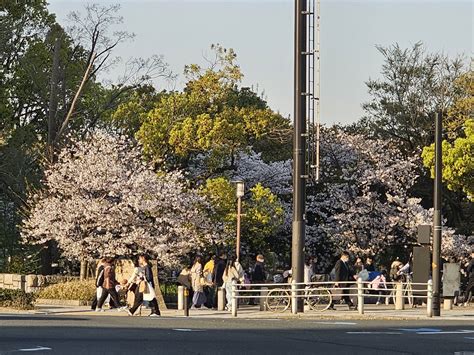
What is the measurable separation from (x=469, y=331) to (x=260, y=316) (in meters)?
7.58

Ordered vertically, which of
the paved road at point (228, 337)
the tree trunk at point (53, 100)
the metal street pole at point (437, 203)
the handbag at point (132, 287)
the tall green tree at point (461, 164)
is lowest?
the paved road at point (228, 337)

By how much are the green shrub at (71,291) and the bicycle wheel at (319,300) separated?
745cm

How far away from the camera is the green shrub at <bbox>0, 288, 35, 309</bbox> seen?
32.8m

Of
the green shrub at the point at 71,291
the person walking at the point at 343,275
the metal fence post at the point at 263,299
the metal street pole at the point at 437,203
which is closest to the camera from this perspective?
the metal street pole at the point at 437,203

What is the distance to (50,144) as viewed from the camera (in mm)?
46750

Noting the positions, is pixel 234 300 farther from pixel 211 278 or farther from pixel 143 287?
pixel 211 278

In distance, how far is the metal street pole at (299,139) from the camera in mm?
32344

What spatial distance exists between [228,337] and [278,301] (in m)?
11.7

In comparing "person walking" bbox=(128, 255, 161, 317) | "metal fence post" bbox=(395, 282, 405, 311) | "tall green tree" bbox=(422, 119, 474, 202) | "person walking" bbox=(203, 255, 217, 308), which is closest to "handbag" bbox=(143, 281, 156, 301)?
"person walking" bbox=(128, 255, 161, 317)

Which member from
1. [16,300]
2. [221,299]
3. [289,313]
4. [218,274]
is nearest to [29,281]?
[16,300]

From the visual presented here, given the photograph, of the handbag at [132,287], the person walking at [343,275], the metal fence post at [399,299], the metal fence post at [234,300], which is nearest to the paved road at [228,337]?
the metal fence post at [234,300]

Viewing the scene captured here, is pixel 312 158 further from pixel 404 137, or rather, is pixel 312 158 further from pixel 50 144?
pixel 404 137

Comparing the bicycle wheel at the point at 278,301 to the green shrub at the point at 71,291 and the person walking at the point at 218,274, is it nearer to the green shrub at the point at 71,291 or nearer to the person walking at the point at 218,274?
the person walking at the point at 218,274

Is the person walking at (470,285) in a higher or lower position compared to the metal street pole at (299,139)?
lower
